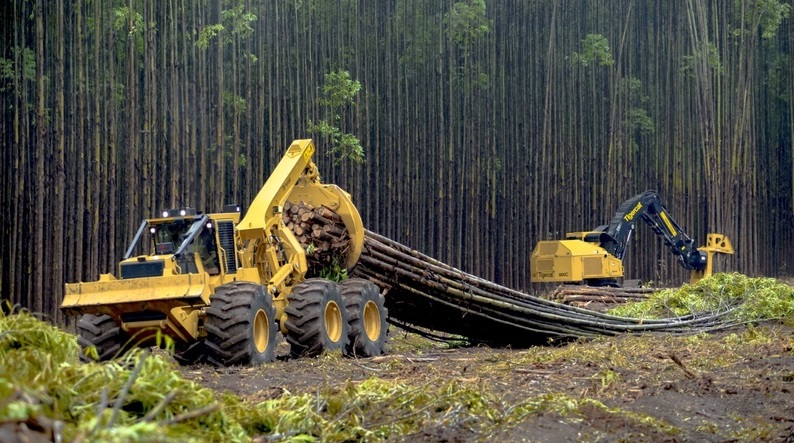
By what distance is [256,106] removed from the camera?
18438mm

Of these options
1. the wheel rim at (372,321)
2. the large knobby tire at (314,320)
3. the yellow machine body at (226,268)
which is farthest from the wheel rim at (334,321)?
the wheel rim at (372,321)

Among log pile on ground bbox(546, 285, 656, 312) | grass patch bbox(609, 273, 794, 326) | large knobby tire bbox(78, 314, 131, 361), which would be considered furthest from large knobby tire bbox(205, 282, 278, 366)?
log pile on ground bbox(546, 285, 656, 312)

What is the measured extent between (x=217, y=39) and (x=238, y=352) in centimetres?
819

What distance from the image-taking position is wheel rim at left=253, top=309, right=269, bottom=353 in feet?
36.0

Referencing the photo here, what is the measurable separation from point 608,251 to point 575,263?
0.99 metres

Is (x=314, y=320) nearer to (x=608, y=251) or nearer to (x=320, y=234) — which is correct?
(x=320, y=234)

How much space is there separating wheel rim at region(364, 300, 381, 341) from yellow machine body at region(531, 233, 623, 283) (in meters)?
9.40

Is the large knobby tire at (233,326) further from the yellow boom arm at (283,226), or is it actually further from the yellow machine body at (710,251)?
the yellow machine body at (710,251)

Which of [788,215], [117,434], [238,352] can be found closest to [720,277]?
[238,352]

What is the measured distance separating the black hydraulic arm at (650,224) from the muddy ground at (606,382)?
875cm

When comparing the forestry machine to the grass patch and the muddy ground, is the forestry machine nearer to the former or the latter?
the grass patch

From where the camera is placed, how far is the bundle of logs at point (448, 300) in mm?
12789

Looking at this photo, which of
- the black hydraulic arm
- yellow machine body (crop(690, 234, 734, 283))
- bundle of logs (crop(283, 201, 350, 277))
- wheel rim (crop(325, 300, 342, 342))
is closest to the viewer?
wheel rim (crop(325, 300, 342, 342))

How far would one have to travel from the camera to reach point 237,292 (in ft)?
35.2
